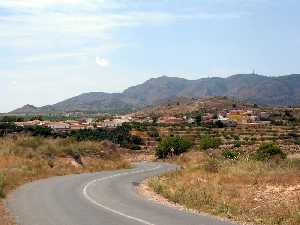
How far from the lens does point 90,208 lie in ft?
67.9

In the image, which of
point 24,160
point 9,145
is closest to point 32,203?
point 24,160

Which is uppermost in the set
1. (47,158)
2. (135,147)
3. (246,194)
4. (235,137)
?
(246,194)

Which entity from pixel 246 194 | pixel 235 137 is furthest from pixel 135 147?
pixel 246 194

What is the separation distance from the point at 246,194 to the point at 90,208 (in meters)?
6.51

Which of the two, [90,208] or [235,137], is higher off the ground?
[90,208]

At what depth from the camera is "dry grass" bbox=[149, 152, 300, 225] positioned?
1792 centimetres

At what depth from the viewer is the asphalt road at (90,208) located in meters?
16.9

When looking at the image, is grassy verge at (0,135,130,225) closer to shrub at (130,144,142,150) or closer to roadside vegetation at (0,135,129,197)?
roadside vegetation at (0,135,129,197)

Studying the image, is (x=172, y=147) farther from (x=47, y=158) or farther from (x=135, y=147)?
(x=47, y=158)

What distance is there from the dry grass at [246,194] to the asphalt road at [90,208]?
4.33 ft

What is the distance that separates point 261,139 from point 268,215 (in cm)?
9137

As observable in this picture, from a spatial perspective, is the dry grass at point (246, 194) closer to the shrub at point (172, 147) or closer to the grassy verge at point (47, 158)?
the grassy verge at point (47, 158)

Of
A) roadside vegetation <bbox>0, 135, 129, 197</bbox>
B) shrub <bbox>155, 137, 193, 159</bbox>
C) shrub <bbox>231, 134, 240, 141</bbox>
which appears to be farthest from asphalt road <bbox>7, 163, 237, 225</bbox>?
shrub <bbox>231, 134, 240, 141</bbox>

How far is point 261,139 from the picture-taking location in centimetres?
10750
